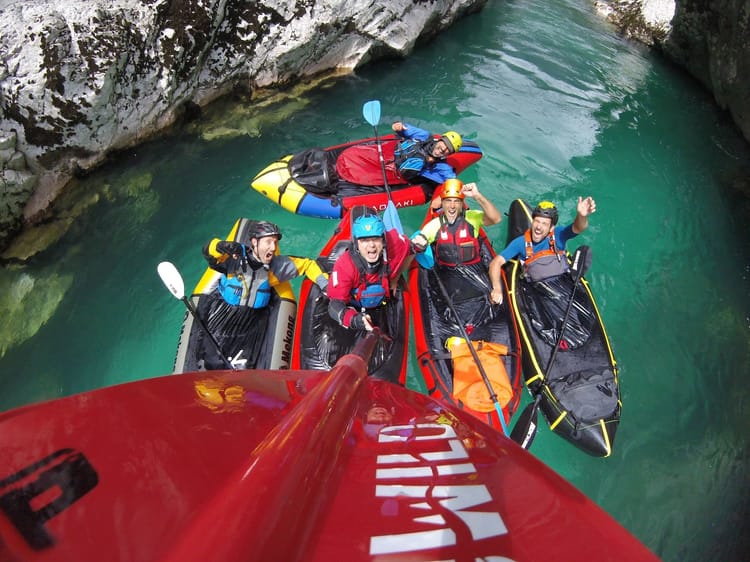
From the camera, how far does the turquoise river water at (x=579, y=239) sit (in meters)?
4.60

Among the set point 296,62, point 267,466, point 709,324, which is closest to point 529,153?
point 709,324

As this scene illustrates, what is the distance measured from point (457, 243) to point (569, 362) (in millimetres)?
1886

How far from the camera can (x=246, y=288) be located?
4.62 meters

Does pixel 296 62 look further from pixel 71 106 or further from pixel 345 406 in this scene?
pixel 345 406

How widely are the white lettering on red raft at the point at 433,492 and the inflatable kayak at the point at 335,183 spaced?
5.31 m

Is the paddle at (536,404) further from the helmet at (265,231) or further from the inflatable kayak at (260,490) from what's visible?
the helmet at (265,231)

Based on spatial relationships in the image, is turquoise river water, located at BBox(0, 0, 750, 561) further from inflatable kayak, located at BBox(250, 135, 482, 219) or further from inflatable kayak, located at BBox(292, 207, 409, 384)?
inflatable kayak, located at BBox(292, 207, 409, 384)

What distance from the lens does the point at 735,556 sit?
4.07 m

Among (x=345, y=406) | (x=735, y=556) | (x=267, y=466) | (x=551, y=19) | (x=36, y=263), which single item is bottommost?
(x=36, y=263)

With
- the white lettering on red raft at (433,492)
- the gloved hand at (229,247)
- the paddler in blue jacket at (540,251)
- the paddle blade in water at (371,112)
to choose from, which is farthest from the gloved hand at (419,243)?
the white lettering on red raft at (433,492)

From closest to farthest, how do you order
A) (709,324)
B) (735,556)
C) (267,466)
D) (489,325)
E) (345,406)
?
(267,466), (345,406), (735,556), (489,325), (709,324)

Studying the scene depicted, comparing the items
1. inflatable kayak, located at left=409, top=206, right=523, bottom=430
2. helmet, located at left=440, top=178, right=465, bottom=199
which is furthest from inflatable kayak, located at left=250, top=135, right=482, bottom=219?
inflatable kayak, located at left=409, top=206, right=523, bottom=430

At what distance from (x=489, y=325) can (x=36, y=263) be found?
6.38 m

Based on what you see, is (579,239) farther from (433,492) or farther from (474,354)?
(433,492)
